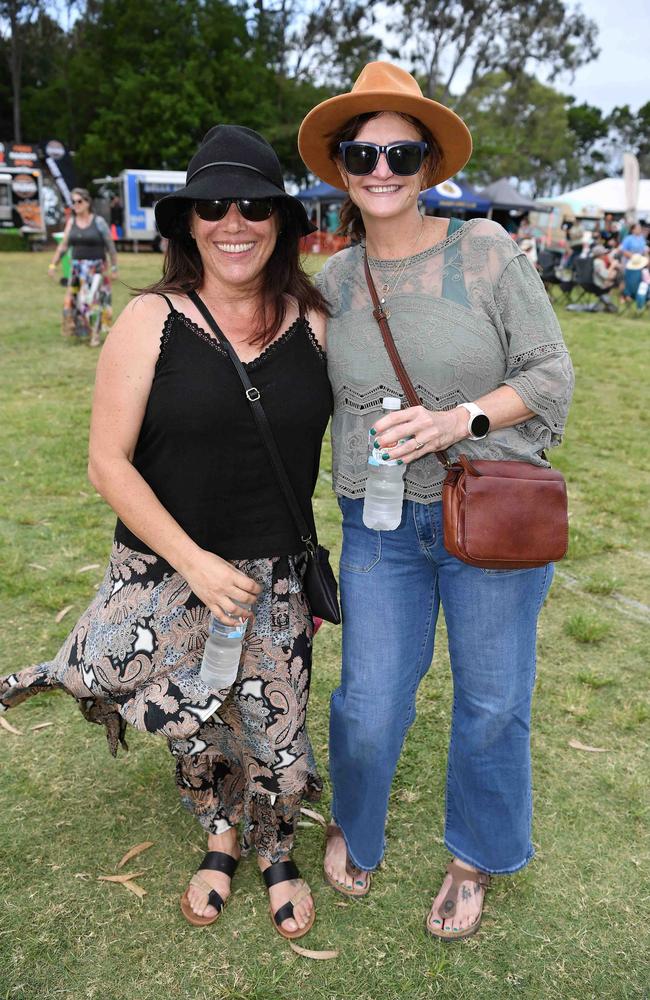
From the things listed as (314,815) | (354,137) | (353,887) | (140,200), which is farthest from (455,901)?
(140,200)

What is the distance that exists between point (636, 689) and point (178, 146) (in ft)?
130

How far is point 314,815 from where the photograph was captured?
9.79 feet

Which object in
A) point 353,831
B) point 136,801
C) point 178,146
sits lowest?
point 136,801

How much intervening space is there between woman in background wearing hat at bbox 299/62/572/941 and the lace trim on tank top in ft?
0.26

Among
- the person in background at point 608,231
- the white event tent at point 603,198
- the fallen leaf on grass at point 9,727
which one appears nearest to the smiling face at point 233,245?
the fallen leaf on grass at point 9,727

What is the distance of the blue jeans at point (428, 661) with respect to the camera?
2.21 m

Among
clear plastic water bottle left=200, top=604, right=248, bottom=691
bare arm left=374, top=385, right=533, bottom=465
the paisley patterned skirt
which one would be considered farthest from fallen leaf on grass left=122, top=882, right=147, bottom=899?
bare arm left=374, top=385, right=533, bottom=465

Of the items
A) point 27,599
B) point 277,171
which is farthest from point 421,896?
point 27,599

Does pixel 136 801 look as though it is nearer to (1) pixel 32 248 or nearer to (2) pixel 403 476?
(2) pixel 403 476

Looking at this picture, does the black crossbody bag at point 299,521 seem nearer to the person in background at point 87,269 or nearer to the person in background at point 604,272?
the person in background at point 87,269

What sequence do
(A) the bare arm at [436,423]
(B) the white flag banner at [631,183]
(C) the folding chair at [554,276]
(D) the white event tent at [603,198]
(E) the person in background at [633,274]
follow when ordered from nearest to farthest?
(A) the bare arm at [436,423], (E) the person in background at [633,274], (C) the folding chair at [554,276], (B) the white flag banner at [631,183], (D) the white event tent at [603,198]

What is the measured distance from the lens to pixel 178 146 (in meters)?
38.3

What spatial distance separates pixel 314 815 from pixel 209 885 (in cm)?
54

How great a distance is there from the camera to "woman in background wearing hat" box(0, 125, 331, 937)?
6.79ft
